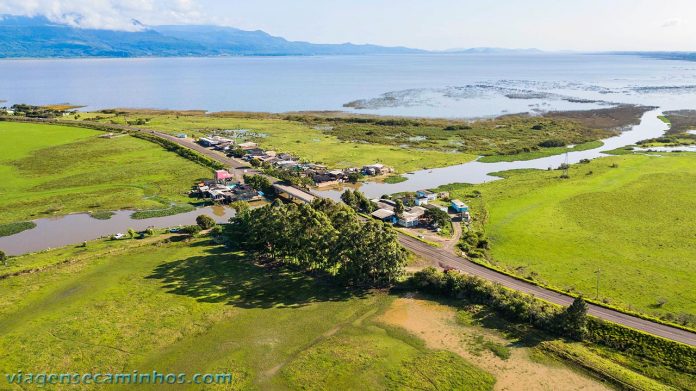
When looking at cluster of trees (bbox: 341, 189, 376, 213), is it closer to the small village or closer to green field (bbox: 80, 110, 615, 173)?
the small village

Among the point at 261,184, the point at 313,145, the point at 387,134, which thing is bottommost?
the point at 261,184

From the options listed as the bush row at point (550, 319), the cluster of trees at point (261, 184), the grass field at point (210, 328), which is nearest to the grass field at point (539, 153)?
the cluster of trees at point (261, 184)

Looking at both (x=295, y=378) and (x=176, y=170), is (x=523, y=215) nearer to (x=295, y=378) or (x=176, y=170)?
(x=295, y=378)

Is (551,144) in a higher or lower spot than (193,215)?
higher

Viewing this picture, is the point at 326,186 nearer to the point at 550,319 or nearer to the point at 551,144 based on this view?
the point at 550,319

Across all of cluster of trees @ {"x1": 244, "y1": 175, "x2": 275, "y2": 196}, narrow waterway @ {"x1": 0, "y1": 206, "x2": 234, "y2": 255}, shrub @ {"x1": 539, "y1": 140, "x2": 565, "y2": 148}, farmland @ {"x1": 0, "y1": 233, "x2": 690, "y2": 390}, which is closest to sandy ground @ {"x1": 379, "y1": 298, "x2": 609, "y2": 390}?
farmland @ {"x1": 0, "y1": 233, "x2": 690, "y2": 390}

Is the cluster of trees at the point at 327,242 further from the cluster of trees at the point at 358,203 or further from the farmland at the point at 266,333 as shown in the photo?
the cluster of trees at the point at 358,203

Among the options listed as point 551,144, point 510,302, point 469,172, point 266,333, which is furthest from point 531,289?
point 551,144
